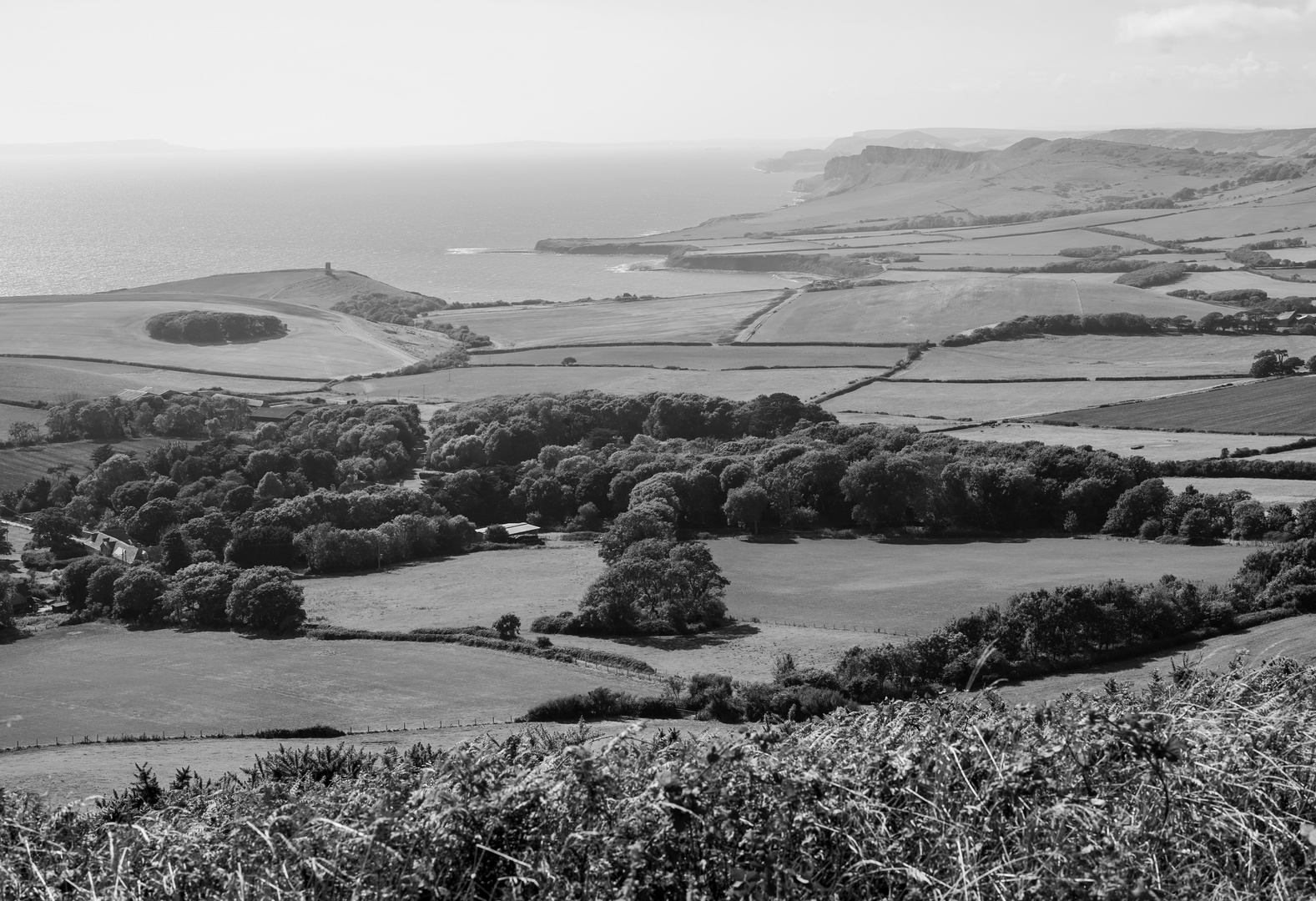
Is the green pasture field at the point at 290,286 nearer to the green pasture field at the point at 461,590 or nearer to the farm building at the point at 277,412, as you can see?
the farm building at the point at 277,412

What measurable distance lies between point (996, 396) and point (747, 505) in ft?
86.7

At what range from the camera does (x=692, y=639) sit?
37.3m

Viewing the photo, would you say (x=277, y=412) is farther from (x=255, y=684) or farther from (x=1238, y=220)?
(x=1238, y=220)

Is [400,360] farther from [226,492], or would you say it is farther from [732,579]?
[732,579]

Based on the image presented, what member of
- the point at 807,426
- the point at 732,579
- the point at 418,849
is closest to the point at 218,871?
the point at 418,849

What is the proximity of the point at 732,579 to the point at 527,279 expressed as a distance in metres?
112

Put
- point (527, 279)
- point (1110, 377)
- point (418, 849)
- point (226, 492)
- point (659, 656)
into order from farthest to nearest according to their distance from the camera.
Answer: point (527, 279)
point (1110, 377)
point (226, 492)
point (659, 656)
point (418, 849)

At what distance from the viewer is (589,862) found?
35.7 feet

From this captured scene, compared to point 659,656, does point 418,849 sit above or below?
above

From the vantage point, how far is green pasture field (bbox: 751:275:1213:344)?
9488 centimetres

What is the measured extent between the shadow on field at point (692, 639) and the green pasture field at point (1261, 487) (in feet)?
69.2

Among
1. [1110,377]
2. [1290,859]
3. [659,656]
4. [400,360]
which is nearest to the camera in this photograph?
[1290,859]

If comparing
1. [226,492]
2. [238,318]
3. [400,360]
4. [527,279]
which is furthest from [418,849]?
[527,279]

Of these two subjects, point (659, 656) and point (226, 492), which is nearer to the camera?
point (659, 656)
